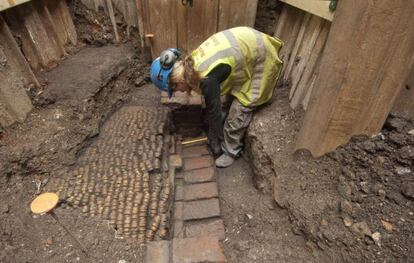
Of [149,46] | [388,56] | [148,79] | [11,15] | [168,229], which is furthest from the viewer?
[148,79]

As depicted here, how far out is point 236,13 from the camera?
3637mm

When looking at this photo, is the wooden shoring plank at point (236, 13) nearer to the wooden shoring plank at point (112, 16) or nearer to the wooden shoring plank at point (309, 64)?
the wooden shoring plank at point (309, 64)

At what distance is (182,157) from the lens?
3314 millimetres

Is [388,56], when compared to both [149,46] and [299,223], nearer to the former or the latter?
[299,223]

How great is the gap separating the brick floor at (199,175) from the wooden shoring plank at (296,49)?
4.63 feet

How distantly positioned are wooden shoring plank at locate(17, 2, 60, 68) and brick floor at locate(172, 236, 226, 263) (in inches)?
111

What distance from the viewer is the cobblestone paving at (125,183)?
2.30 metres

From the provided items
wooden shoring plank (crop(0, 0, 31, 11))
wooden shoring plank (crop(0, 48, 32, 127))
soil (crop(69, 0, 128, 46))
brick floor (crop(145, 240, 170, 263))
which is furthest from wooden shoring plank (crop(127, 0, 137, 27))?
brick floor (crop(145, 240, 170, 263))

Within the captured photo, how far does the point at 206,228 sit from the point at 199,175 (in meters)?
0.66

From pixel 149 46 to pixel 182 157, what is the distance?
187cm

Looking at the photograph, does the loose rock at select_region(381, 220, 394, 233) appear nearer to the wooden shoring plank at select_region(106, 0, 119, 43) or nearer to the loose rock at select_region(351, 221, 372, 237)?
the loose rock at select_region(351, 221, 372, 237)

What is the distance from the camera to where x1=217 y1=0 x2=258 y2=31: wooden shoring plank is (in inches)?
140

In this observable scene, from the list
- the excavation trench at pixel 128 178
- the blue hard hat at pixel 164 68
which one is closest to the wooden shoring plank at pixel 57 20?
the excavation trench at pixel 128 178

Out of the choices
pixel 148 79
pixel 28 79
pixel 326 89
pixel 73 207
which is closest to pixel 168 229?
pixel 73 207
